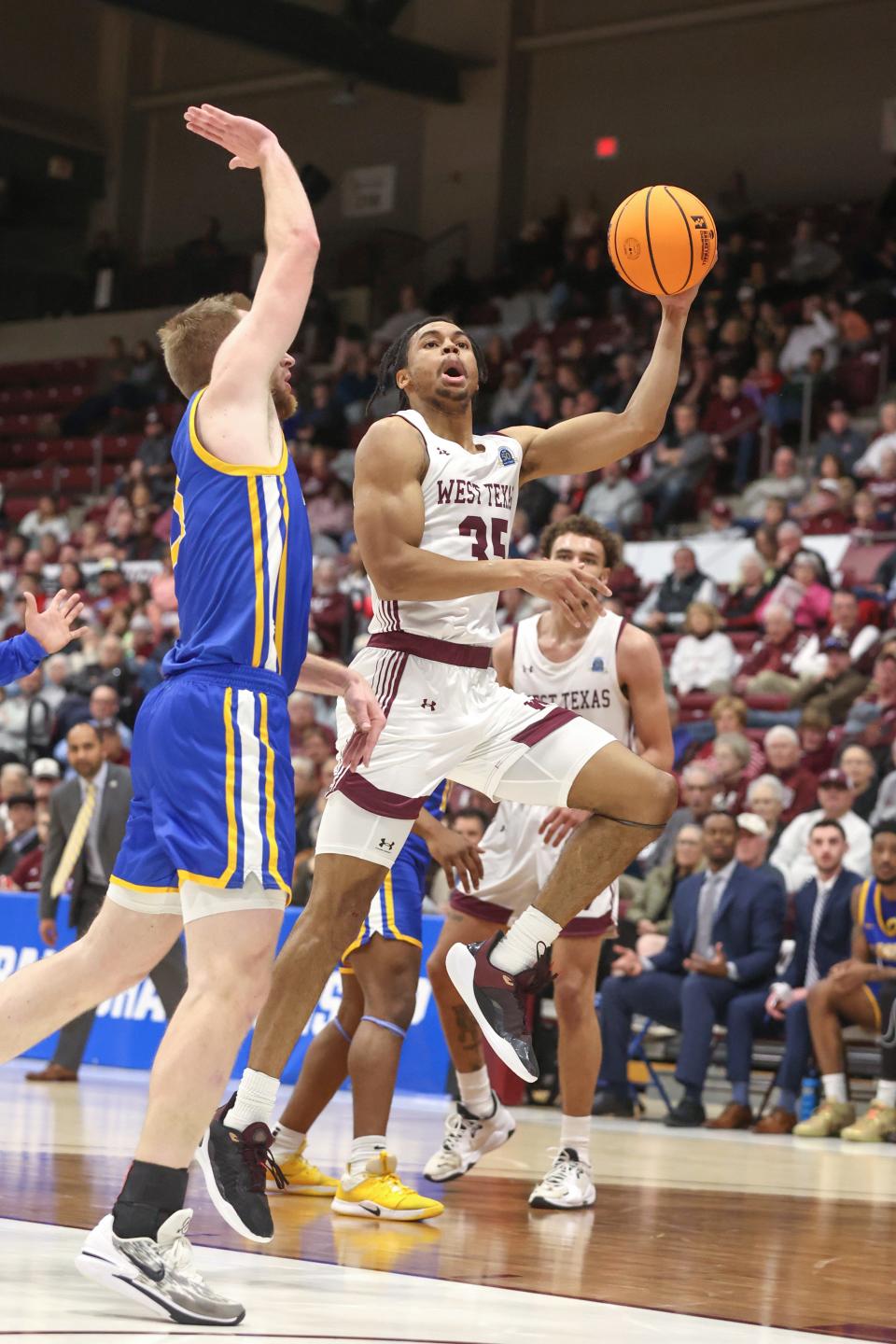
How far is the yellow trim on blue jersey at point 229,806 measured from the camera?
393cm

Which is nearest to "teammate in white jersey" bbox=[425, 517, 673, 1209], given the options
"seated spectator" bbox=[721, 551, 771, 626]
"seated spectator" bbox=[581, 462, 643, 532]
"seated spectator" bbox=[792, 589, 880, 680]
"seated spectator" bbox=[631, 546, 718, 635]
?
"seated spectator" bbox=[792, 589, 880, 680]


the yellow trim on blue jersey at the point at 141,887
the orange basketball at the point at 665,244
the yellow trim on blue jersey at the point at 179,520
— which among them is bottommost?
the yellow trim on blue jersey at the point at 141,887

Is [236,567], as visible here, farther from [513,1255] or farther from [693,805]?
[693,805]

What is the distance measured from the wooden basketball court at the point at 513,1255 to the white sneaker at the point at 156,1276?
0.05m

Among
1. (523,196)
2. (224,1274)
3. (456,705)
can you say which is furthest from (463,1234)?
(523,196)

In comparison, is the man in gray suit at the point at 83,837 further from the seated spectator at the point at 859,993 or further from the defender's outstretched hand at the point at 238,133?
the defender's outstretched hand at the point at 238,133

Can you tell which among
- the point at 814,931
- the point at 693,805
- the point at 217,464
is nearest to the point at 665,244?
the point at 217,464

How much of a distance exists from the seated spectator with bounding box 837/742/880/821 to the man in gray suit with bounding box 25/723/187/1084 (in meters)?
4.37

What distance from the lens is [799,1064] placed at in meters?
10.1

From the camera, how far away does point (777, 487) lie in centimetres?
1708

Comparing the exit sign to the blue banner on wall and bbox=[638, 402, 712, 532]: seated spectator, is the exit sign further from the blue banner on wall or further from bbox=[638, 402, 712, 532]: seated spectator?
the blue banner on wall

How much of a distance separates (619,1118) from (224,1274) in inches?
246

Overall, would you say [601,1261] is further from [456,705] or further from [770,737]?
[770,737]

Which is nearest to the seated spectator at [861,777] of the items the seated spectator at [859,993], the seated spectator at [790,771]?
the seated spectator at [790,771]
